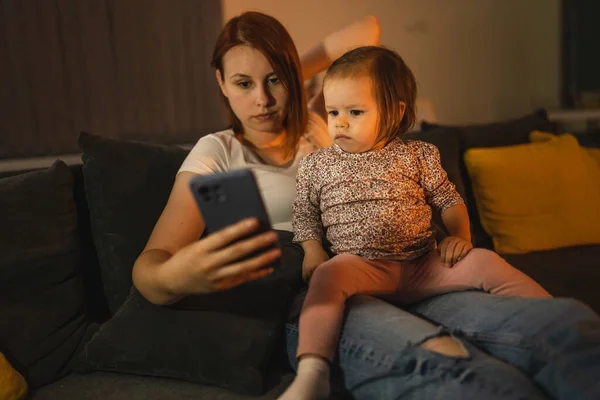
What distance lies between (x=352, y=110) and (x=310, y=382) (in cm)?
59

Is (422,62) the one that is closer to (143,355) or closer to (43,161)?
(43,161)

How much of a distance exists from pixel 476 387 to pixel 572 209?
127 cm

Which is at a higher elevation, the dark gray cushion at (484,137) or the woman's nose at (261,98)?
the woman's nose at (261,98)

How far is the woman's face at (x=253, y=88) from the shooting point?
1391 mm

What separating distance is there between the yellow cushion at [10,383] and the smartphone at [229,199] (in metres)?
0.53

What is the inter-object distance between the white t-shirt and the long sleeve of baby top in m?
0.08

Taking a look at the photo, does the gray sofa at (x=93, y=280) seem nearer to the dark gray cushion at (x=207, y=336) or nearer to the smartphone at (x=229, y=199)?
the dark gray cushion at (x=207, y=336)

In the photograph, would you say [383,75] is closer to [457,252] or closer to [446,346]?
[457,252]

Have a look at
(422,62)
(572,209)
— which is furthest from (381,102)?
(422,62)

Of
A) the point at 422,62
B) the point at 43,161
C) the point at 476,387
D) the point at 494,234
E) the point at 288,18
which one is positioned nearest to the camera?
the point at 476,387

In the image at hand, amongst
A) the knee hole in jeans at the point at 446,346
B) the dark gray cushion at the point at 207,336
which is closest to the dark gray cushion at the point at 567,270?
the knee hole in jeans at the point at 446,346

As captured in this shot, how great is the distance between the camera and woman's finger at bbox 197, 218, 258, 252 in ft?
3.29

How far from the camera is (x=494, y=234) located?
1996 millimetres

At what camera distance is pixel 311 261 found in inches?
49.3
